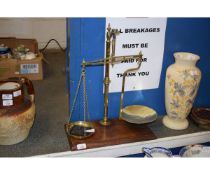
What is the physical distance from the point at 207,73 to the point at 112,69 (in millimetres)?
513

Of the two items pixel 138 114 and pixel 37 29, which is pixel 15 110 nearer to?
pixel 138 114

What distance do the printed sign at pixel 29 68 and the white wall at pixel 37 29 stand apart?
2.52 feet

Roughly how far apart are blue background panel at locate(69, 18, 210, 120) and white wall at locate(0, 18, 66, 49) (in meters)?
1.61

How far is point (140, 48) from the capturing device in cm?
115

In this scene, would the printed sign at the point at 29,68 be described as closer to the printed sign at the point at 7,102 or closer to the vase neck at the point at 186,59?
the printed sign at the point at 7,102

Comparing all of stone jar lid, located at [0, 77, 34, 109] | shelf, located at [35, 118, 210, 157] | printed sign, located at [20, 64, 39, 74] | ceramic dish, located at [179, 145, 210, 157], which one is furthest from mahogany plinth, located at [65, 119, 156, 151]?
printed sign, located at [20, 64, 39, 74]

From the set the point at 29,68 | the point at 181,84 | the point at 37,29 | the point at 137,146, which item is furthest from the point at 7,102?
the point at 37,29

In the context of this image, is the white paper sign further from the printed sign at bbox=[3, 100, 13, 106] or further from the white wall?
the white wall

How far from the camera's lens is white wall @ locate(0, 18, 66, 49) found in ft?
8.13

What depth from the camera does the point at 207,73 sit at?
132 centimetres

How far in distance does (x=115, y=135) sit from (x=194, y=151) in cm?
35

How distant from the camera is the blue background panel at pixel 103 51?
1.05 m

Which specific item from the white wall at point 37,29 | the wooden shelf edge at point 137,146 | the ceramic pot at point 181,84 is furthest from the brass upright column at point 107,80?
the white wall at point 37,29
